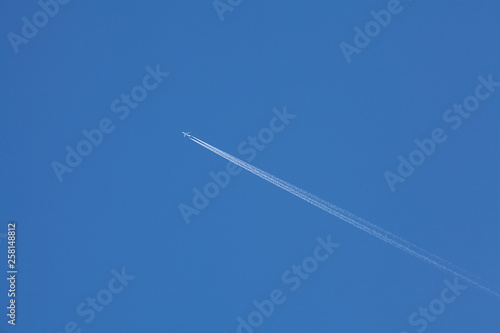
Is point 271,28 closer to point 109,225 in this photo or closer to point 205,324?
point 109,225

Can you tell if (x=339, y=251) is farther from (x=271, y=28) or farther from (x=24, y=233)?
(x=24, y=233)

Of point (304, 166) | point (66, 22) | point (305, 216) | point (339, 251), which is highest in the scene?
point (66, 22)

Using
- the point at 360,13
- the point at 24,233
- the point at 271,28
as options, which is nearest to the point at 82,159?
the point at 24,233

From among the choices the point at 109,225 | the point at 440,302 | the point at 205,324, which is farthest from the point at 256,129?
the point at 440,302

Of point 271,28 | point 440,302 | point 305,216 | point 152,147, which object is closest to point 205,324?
point 305,216

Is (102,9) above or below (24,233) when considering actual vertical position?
above

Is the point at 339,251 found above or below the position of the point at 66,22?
below

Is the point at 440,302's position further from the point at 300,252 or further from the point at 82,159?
the point at 82,159

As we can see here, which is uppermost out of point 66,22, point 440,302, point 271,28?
point 66,22
